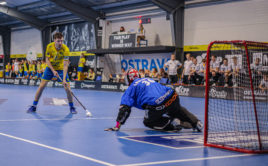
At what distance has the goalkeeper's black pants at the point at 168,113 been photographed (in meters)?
5.74

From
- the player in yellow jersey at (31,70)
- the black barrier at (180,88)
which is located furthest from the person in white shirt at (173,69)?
the player in yellow jersey at (31,70)

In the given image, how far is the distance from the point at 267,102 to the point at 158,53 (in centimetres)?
1622

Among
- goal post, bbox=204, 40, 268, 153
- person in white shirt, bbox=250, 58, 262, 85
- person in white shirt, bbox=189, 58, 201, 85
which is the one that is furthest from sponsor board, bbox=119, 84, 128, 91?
person in white shirt, bbox=250, 58, 262, 85

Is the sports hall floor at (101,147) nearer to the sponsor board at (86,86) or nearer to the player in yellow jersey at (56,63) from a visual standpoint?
the player in yellow jersey at (56,63)

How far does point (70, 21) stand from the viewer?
28.5 meters

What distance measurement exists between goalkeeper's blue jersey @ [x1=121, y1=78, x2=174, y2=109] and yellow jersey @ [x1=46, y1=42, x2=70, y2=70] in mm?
3232

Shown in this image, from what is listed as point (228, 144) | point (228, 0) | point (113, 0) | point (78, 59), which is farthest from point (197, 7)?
point (228, 144)

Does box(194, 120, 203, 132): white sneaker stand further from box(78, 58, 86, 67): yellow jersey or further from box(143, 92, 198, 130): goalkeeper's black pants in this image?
box(78, 58, 86, 67): yellow jersey

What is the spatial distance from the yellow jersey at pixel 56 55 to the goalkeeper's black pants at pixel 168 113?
331 centimetres

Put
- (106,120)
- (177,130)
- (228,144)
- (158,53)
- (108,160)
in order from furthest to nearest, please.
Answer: (158,53) → (106,120) → (177,130) → (228,144) → (108,160)

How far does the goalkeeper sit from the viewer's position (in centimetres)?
561

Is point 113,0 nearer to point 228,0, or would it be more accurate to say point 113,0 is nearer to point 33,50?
point 228,0

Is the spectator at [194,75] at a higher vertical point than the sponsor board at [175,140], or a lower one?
higher

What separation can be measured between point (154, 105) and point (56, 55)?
3567 mm
